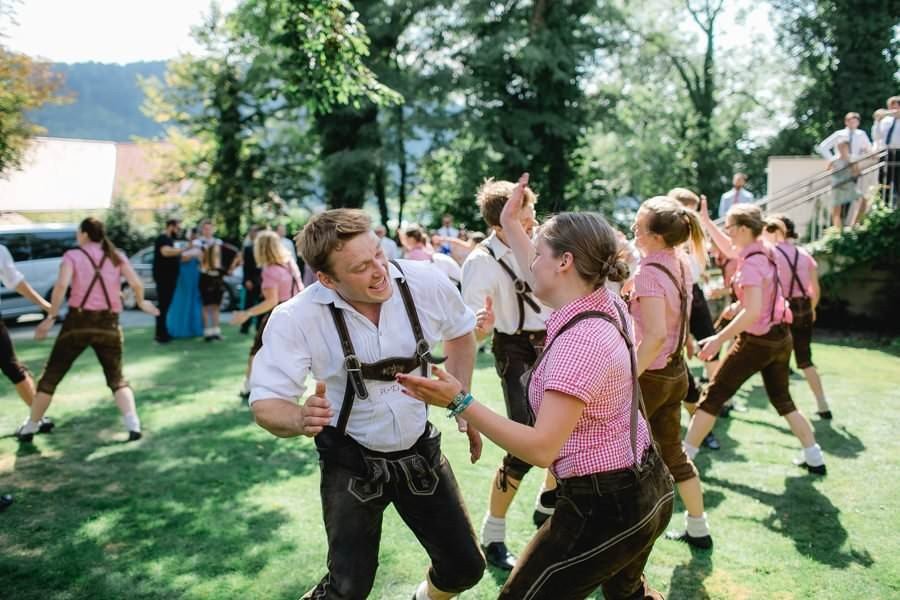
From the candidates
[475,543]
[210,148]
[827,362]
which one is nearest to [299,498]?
[475,543]

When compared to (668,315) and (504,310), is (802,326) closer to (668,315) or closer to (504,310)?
(668,315)

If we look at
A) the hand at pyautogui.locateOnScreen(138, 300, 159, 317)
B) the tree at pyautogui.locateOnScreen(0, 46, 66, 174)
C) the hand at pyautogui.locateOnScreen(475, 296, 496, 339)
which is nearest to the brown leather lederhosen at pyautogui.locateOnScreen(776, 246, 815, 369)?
the hand at pyautogui.locateOnScreen(475, 296, 496, 339)

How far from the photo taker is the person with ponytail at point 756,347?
4.97 meters

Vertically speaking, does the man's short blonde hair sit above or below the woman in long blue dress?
above

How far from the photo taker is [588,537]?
2357 millimetres

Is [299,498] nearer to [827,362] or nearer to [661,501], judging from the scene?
[661,501]

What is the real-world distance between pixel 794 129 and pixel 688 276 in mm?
31640

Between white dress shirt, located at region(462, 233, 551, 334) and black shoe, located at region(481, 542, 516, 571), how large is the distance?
4.10 feet

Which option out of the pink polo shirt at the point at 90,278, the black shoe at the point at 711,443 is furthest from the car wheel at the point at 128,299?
the black shoe at the point at 711,443

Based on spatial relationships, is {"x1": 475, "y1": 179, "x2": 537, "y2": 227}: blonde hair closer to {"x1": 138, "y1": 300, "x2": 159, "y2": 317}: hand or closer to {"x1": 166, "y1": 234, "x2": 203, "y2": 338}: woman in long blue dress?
{"x1": 138, "y1": 300, "x2": 159, "y2": 317}: hand

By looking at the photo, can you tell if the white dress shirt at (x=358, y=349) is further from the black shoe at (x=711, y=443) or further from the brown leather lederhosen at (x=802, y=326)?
the brown leather lederhosen at (x=802, y=326)

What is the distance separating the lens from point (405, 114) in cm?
2559

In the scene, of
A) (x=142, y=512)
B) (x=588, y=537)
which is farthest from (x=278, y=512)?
(x=588, y=537)

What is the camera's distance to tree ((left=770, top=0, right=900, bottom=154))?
26109 mm
